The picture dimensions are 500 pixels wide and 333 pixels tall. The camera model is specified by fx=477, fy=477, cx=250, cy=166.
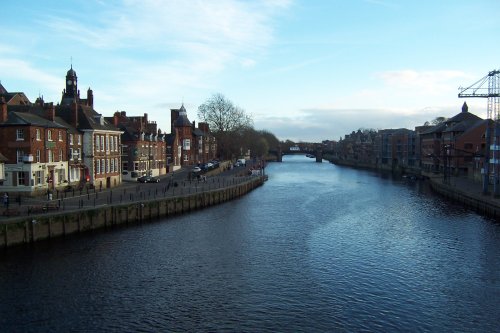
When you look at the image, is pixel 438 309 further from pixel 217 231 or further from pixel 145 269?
pixel 217 231

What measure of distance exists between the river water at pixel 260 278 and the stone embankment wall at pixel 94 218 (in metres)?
1.16

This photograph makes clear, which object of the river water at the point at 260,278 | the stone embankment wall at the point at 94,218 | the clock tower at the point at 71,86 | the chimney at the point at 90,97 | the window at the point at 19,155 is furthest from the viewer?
the clock tower at the point at 71,86

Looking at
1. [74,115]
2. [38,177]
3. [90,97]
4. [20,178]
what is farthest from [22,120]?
[90,97]

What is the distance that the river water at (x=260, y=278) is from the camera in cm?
2214

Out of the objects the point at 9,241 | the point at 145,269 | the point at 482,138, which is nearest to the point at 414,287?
the point at 145,269

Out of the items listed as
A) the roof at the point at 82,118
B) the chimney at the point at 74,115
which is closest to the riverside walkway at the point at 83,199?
the roof at the point at 82,118

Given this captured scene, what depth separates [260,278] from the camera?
92.3 ft

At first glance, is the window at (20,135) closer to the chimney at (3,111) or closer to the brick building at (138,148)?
the chimney at (3,111)

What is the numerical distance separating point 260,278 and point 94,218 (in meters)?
19.0

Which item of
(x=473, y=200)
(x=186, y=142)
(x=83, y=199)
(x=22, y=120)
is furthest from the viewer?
(x=186, y=142)

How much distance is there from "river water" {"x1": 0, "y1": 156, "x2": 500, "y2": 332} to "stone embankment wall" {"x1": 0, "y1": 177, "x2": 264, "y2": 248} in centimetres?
116

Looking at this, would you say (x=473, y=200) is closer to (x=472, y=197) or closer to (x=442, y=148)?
(x=472, y=197)

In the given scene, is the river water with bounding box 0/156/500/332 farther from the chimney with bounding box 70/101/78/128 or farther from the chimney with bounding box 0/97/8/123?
the chimney with bounding box 70/101/78/128

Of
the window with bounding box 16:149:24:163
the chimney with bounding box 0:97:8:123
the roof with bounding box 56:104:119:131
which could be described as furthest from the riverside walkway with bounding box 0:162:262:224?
the chimney with bounding box 0:97:8:123
